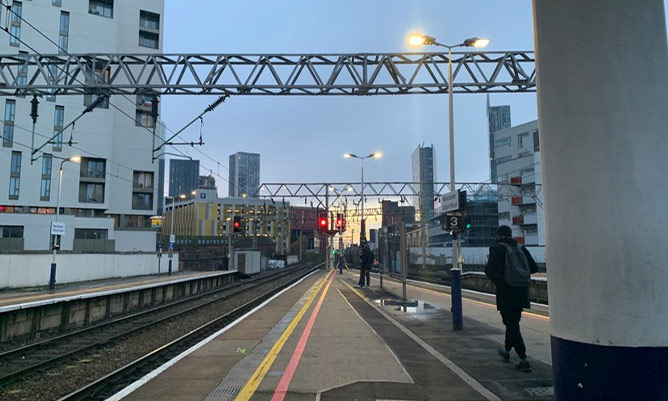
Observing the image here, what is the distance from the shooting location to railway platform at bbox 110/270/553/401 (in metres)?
5.25

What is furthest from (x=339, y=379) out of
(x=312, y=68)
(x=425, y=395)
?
(x=312, y=68)

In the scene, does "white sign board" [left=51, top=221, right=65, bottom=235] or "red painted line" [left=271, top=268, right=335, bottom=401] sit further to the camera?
"white sign board" [left=51, top=221, right=65, bottom=235]

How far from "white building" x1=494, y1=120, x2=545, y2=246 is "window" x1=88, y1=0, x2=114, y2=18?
49920 millimetres

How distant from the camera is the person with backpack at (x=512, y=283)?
6320 mm

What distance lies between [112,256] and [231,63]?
1939 cm

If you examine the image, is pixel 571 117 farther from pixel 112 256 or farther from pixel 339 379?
pixel 112 256

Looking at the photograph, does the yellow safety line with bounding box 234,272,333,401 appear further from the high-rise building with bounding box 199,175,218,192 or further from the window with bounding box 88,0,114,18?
the high-rise building with bounding box 199,175,218,192

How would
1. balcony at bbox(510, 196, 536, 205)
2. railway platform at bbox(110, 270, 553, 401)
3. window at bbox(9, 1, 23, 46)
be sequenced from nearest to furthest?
railway platform at bbox(110, 270, 553, 401), window at bbox(9, 1, 23, 46), balcony at bbox(510, 196, 536, 205)

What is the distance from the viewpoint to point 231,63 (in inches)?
653

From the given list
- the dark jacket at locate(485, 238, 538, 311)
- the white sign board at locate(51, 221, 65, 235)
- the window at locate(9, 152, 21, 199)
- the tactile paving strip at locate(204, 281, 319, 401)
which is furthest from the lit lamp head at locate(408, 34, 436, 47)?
the window at locate(9, 152, 21, 199)

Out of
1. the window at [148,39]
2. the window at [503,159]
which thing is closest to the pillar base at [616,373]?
the window at [148,39]

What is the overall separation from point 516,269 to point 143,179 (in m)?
54.6

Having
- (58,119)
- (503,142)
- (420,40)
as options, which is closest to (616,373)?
(420,40)

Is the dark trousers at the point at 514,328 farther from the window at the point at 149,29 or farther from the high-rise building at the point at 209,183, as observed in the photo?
the high-rise building at the point at 209,183
